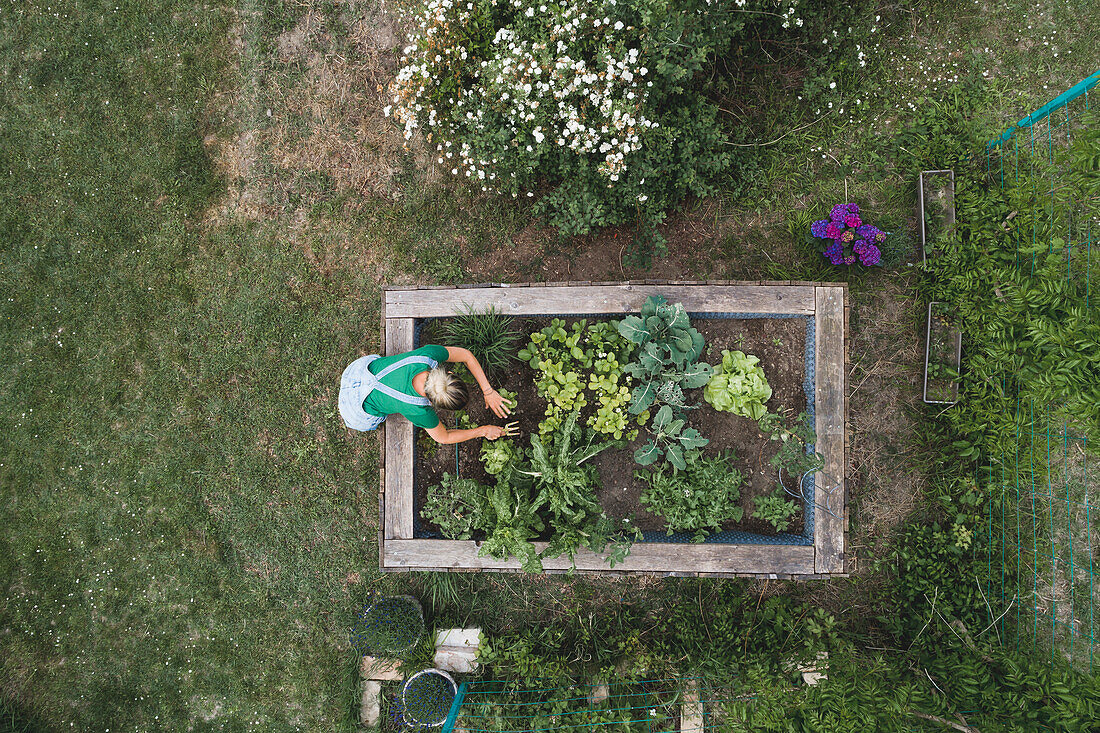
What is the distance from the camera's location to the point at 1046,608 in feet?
15.2

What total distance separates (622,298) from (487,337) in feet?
3.60

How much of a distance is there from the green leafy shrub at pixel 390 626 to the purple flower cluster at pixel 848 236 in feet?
15.7

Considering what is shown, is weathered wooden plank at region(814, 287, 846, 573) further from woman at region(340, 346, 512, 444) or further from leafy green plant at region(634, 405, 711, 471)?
woman at region(340, 346, 512, 444)

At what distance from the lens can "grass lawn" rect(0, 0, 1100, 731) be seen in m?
4.86

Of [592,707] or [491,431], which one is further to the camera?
[592,707]

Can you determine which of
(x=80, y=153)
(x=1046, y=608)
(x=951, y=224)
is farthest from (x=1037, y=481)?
(x=80, y=153)

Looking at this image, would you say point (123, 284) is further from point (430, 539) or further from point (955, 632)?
point (955, 632)

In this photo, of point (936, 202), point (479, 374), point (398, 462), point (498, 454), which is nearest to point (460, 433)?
point (498, 454)

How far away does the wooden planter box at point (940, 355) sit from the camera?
182 inches

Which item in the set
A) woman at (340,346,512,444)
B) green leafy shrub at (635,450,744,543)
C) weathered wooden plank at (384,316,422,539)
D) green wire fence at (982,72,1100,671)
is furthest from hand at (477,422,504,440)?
green wire fence at (982,72,1100,671)

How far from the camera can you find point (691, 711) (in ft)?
15.1

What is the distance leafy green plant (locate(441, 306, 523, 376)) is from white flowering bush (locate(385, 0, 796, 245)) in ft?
3.17

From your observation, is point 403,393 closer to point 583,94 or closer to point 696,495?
point 696,495

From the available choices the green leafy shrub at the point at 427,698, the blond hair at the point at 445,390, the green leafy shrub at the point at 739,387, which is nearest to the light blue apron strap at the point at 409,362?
the blond hair at the point at 445,390
